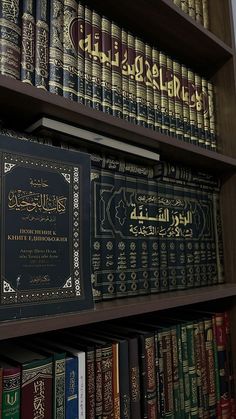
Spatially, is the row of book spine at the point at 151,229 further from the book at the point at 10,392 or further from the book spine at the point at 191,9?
the book spine at the point at 191,9

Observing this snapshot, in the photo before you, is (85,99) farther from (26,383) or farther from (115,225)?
(26,383)

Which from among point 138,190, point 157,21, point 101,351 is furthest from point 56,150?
point 157,21

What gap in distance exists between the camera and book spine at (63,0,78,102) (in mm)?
648

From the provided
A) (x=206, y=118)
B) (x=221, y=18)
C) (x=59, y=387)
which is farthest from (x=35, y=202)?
(x=221, y=18)

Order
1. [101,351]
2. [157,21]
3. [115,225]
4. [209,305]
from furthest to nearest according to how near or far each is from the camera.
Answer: [209,305] → [157,21] → [115,225] → [101,351]

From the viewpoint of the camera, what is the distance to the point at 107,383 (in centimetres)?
61

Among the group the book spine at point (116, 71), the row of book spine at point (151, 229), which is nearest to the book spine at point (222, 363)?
the row of book spine at point (151, 229)

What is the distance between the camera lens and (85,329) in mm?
748

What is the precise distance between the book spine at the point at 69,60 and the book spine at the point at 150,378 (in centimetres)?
50

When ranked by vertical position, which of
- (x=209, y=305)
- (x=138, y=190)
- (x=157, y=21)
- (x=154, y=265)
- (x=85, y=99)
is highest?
(x=157, y=21)

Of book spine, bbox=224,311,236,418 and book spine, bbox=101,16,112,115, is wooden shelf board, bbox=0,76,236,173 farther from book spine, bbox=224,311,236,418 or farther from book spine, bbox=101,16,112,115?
book spine, bbox=224,311,236,418

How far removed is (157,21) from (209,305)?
0.77m

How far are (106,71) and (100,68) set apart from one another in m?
0.02

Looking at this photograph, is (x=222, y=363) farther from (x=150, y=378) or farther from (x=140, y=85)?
(x=140, y=85)
